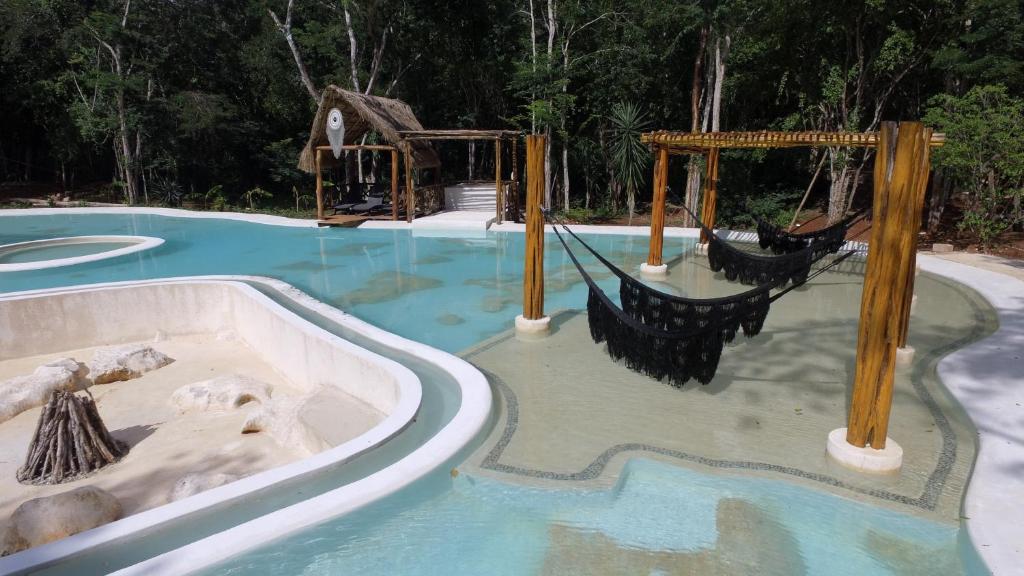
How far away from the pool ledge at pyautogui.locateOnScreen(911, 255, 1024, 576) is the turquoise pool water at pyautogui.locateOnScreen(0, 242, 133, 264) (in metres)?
10.7

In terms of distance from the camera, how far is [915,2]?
31.3 feet

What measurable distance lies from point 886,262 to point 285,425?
3.74m

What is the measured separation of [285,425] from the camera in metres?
4.30

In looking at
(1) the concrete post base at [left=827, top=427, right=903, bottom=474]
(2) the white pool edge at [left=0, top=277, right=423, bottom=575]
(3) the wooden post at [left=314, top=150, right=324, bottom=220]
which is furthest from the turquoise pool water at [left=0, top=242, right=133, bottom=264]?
(1) the concrete post base at [left=827, top=427, right=903, bottom=474]

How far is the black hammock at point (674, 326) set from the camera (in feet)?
11.6

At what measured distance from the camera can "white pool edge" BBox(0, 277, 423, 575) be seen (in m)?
2.25

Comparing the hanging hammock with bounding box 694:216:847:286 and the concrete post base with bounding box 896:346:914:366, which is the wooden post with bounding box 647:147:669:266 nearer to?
the hanging hammock with bounding box 694:216:847:286

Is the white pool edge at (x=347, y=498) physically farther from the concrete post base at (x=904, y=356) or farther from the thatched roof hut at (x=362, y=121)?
the thatched roof hut at (x=362, y=121)

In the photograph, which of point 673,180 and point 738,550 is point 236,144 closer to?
point 673,180

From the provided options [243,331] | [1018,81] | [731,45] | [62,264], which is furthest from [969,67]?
[62,264]

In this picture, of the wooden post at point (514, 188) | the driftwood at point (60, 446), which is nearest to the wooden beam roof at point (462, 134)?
the wooden post at point (514, 188)

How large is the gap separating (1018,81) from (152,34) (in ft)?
57.5

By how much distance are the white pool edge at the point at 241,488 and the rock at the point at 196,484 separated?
A: 1.67 feet

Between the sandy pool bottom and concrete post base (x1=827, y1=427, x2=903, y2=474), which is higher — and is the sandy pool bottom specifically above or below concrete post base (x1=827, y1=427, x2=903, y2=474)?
below
